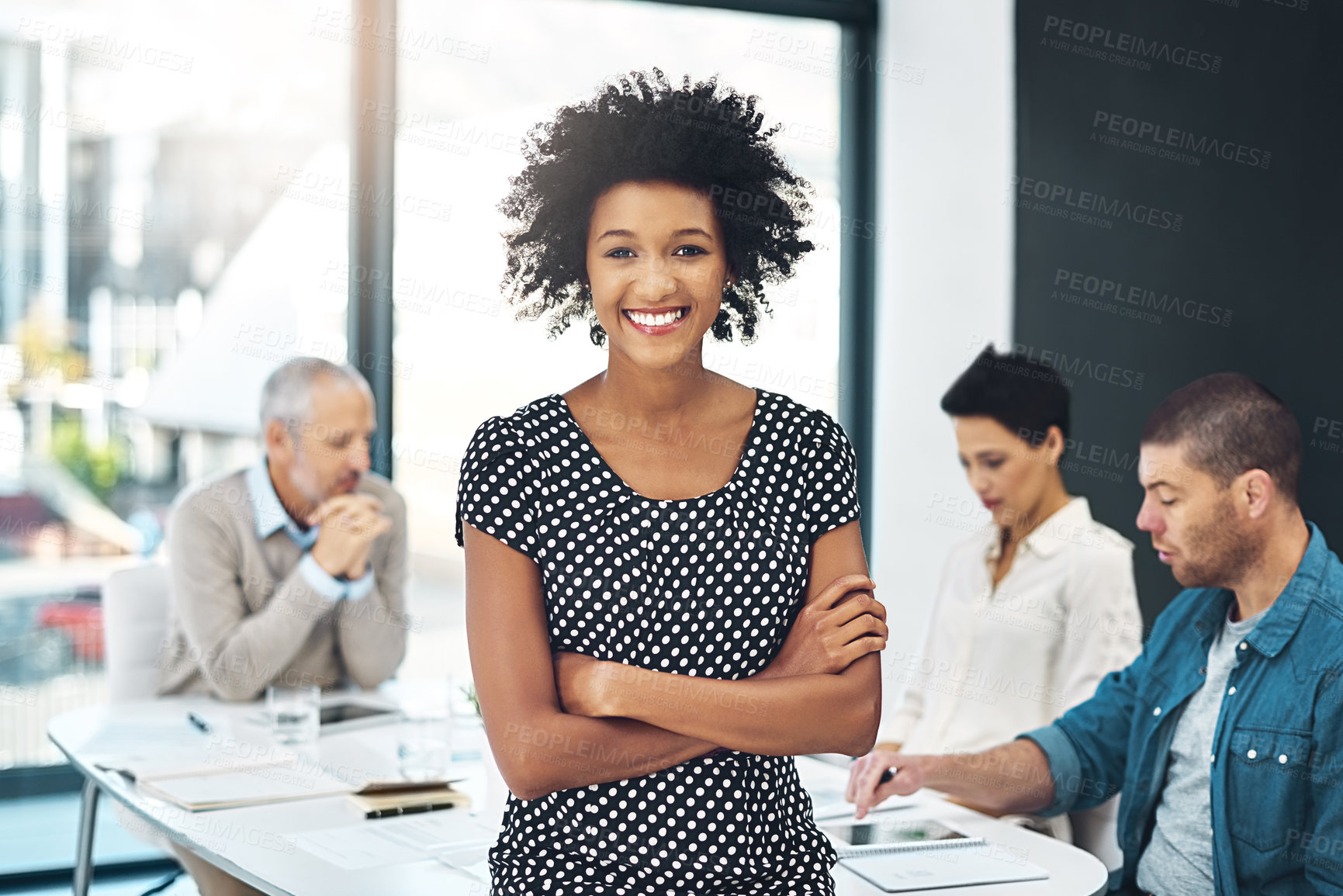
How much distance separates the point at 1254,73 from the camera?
3287mm

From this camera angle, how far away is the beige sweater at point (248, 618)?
10.1 feet

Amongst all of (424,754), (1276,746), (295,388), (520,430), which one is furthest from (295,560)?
(1276,746)

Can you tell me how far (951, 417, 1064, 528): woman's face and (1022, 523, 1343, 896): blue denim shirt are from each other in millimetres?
781

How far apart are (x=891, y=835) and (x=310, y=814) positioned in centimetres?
101

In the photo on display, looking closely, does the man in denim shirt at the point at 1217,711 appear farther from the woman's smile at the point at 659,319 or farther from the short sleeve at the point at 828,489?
the woman's smile at the point at 659,319

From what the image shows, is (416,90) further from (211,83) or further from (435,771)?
(435,771)

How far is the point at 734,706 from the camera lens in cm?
160

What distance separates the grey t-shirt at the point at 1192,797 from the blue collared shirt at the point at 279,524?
1.93 metres

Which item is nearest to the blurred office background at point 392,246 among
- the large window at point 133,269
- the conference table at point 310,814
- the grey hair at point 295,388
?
the large window at point 133,269

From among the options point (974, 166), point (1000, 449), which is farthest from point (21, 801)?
point (974, 166)

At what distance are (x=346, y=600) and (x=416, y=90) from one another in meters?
2.00

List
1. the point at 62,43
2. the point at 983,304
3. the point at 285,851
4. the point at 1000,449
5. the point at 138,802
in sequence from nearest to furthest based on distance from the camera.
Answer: the point at 285,851 < the point at 138,802 < the point at 1000,449 < the point at 62,43 < the point at 983,304

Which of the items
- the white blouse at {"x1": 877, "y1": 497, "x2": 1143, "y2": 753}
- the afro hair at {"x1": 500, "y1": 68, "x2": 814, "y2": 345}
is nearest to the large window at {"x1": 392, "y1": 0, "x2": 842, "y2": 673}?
the white blouse at {"x1": 877, "y1": 497, "x2": 1143, "y2": 753}

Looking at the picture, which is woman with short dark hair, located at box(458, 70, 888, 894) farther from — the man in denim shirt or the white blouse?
the white blouse
